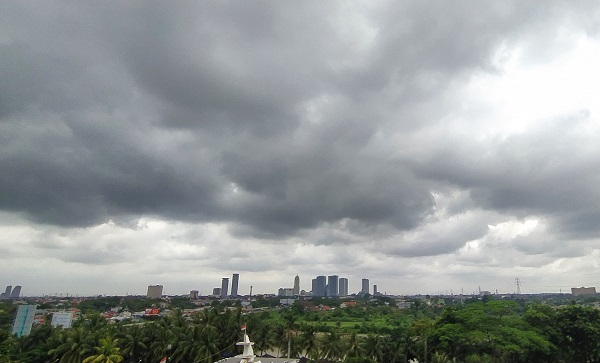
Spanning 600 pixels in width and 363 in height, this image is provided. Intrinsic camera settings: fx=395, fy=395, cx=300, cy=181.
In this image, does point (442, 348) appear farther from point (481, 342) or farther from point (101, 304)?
point (101, 304)

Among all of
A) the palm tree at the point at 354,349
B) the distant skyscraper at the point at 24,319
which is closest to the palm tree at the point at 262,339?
the palm tree at the point at 354,349

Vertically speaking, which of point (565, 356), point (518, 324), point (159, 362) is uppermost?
point (518, 324)

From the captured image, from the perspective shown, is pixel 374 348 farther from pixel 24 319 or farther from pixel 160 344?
pixel 24 319

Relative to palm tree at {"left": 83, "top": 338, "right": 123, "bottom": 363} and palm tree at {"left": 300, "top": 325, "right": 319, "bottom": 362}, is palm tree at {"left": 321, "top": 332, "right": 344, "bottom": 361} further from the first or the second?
palm tree at {"left": 83, "top": 338, "right": 123, "bottom": 363}

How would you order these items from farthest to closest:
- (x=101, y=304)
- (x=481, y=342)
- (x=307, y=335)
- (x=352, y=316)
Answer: (x=101, y=304) < (x=352, y=316) < (x=307, y=335) < (x=481, y=342)

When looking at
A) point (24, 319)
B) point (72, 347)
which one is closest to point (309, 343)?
point (72, 347)

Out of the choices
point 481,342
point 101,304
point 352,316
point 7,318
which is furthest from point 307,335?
point 101,304

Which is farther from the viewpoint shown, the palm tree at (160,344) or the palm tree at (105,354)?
the palm tree at (160,344)

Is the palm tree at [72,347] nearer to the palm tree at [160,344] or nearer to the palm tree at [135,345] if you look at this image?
the palm tree at [135,345]

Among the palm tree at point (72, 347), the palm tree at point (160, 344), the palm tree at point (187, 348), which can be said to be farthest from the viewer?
the palm tree at point (160, 344)
